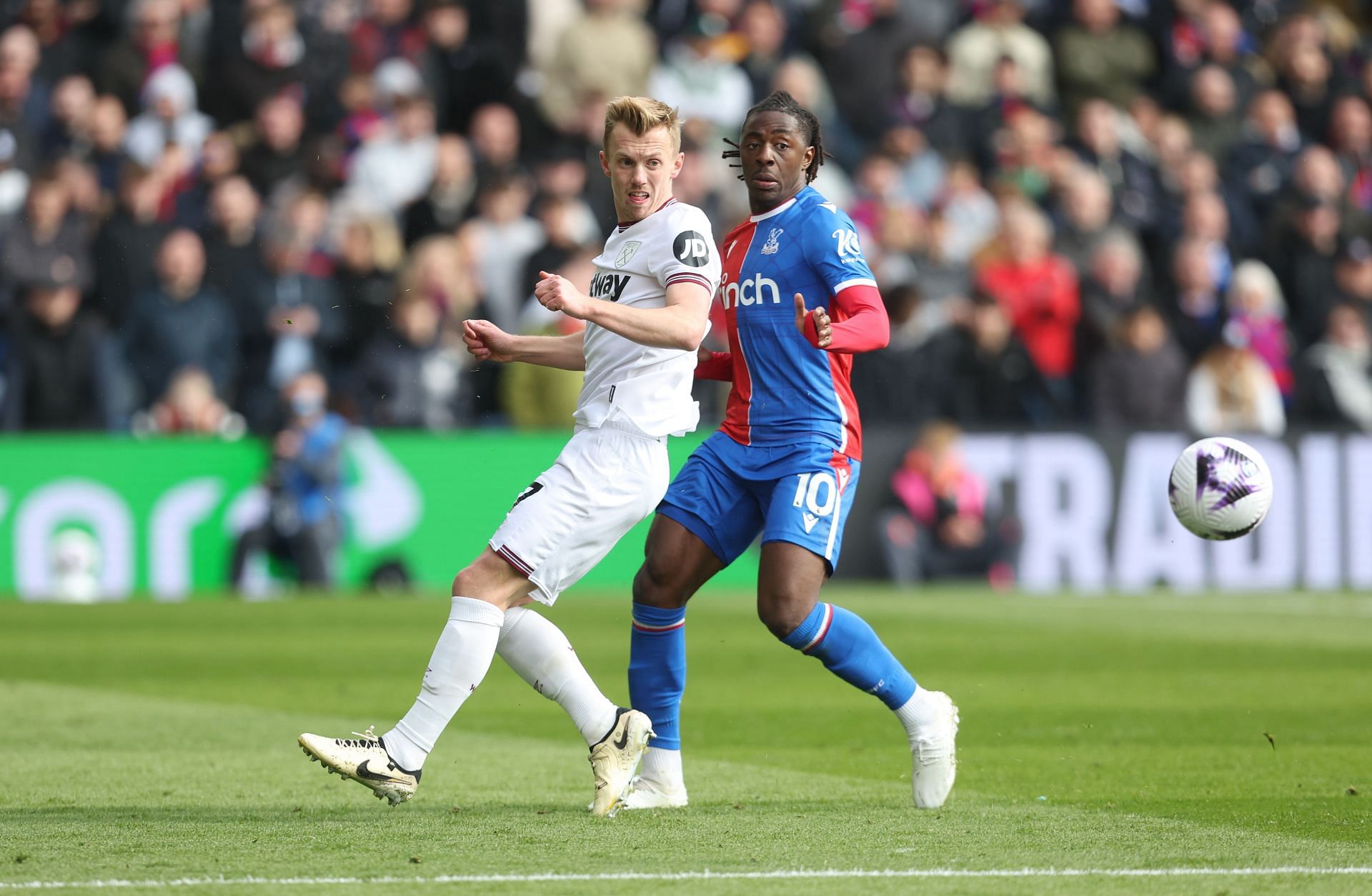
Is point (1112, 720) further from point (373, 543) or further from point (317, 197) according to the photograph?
point (317, 197)

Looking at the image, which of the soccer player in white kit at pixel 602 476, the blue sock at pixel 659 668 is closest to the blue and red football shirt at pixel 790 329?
the soccer player in white kit at pixel 602 476

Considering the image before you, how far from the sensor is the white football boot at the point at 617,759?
652cm

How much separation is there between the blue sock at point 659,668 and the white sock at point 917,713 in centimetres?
75

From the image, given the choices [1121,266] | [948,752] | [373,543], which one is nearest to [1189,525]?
[948,752]

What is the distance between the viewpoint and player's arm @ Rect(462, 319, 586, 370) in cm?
651

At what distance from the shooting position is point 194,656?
482 inches

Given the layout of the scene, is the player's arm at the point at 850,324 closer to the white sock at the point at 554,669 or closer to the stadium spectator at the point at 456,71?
the white sock at the point at 554,669

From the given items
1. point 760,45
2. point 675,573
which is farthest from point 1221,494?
point 760,45

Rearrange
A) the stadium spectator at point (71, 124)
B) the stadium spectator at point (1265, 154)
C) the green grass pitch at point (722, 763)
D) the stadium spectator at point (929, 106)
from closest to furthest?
1. the green grass pitch at point (722, 763)
2. the stadium spectator at point (71, 124)
3. the stadium spectator at point (929, 106)
4. the stadium spectator at point (1265, 154)

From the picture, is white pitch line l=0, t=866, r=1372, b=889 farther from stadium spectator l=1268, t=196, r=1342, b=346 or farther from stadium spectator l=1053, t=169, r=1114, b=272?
stadium spectator l=1268, t=196, r=1342, b=346

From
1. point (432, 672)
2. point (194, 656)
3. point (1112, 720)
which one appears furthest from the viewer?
point (194, 656)

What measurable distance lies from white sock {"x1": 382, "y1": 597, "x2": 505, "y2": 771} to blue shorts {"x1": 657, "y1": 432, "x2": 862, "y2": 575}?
77cm

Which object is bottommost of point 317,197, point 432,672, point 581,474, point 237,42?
point 432,672

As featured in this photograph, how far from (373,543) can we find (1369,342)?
31.8 ft
